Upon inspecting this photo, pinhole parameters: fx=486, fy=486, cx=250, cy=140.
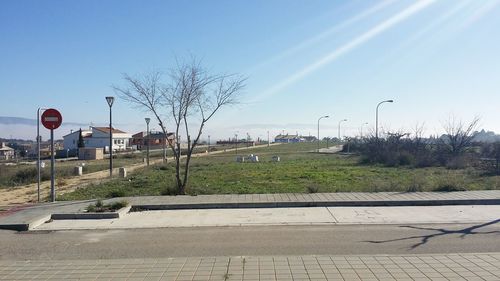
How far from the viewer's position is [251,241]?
827 cm

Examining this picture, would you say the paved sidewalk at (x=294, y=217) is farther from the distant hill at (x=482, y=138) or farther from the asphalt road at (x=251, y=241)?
the distant hill at (x=482, y=138)

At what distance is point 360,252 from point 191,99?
9.96 m

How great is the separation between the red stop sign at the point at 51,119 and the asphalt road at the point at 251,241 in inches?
188

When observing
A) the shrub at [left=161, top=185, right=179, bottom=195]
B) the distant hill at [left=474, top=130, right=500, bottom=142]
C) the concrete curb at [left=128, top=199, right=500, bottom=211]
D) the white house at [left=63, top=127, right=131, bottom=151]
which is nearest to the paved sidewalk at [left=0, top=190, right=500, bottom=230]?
the concrete curb at [left=128, top=199, right=500, bottom=211]

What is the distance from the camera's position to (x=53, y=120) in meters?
13.7

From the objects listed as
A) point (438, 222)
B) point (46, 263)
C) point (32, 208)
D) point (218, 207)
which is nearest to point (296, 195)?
point (218, 207)

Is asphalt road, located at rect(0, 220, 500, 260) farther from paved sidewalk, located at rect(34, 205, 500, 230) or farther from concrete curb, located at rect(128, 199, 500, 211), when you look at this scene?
concrete curb, located at rect(128, 199, 500, 211)

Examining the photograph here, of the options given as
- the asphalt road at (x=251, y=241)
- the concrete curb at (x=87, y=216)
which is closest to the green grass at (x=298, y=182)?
the concrete curb at (x=87, y=216)

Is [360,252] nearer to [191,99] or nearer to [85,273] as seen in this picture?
[85,273]

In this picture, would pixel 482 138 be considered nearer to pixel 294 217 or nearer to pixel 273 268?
pixel 294 217

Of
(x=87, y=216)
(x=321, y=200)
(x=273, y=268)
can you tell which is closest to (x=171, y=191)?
(x=87, y=216)

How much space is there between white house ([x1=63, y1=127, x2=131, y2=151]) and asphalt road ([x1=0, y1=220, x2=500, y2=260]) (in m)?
93.7

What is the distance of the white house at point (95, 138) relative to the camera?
103250 mm

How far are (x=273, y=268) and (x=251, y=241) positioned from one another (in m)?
1.99
